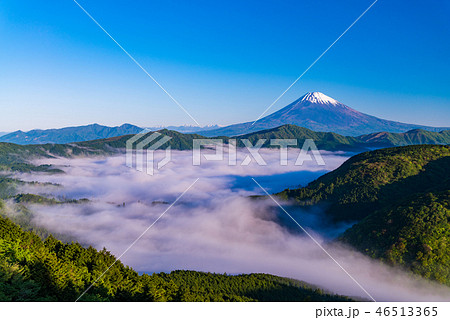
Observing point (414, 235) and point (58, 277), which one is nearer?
point (58, 277)

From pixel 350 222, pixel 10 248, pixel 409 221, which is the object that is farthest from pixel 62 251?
pixel 350 222

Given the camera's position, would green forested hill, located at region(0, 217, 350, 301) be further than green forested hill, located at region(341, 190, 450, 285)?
No

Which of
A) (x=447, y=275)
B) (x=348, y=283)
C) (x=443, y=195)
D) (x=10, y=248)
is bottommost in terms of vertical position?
(x=348, y=283)

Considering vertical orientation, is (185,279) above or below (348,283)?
above

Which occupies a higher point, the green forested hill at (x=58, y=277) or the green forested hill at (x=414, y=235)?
the green forested hill at (x=58, y=277)

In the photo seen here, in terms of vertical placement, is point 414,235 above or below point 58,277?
below

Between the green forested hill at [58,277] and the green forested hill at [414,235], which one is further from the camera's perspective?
the green forested hill at [414,235]

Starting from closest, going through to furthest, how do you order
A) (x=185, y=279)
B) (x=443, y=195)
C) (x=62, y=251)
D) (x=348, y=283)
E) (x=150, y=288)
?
(x=150, y=288) < (x=62, y=251) < (x=185, y=279) < (x=443, y=195) < (x=348, y=283)

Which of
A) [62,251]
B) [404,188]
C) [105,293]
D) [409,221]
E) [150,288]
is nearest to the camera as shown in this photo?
[105,293]

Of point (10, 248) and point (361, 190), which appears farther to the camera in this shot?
point (361, 190)

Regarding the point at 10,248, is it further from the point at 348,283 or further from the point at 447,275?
the point at 348,283

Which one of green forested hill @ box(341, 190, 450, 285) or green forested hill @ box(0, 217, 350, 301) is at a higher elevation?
green forested hill @ box(0, 217, 350, 301)
